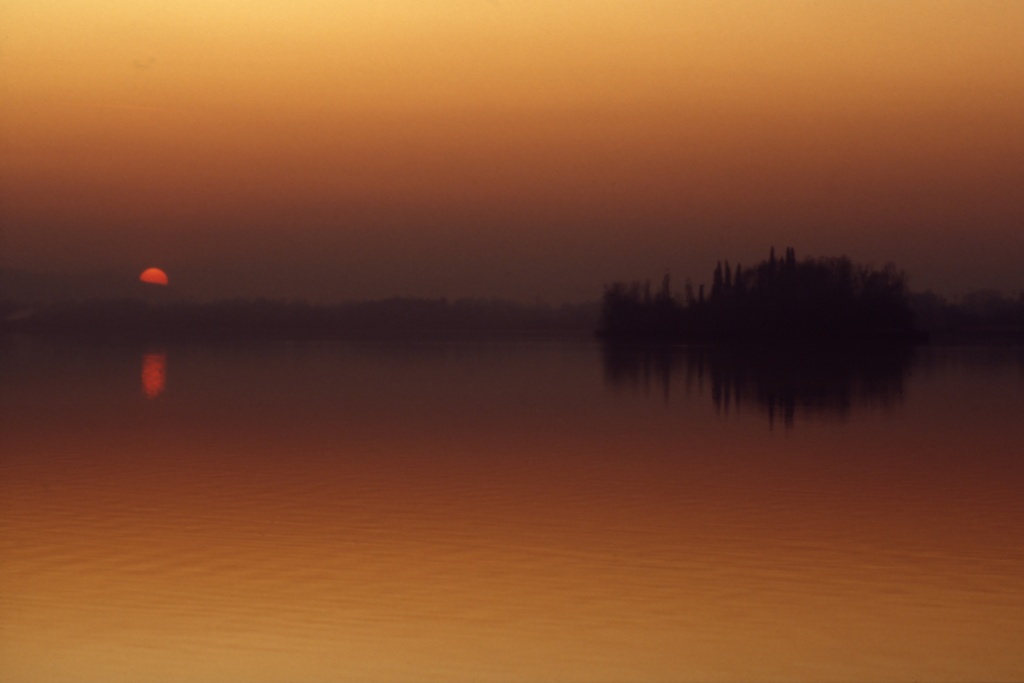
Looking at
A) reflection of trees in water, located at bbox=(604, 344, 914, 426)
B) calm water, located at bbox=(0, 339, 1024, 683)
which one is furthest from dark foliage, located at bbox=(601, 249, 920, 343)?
calm water, located at bbox=(0, 339, 1024, 683)

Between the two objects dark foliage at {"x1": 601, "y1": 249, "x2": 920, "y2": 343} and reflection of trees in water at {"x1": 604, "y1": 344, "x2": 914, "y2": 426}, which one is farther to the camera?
dark foliage at {"x1": 601, "y1": 249, "x2": 920, "y2": 343}

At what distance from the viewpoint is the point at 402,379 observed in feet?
227

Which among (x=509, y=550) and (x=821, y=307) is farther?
(x=821, y=307)

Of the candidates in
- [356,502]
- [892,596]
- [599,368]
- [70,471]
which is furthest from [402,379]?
[892,596]

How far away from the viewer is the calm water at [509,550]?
1268 centimetres

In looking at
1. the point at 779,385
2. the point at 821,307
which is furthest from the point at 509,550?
the point at 821,307

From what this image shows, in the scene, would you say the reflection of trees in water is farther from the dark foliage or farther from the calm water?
the dark foliage

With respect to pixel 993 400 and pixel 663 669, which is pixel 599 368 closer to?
pixel 993 400

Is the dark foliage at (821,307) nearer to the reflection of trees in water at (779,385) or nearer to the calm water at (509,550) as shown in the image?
the reflection of trees in water at (779,385)

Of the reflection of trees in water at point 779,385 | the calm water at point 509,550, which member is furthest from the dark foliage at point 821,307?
the calm water at point 509,550

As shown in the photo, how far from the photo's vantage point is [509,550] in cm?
1811

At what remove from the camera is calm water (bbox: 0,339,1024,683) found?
1268 cm

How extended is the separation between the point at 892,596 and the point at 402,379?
54.8 meters

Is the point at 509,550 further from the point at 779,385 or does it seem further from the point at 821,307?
the point at 821,307
